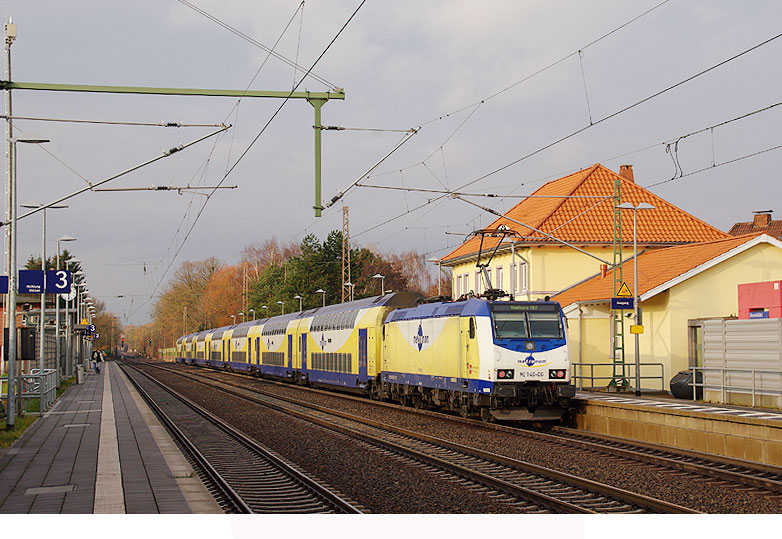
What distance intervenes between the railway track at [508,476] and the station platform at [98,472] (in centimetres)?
391

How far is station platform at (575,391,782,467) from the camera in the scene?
15.2 m

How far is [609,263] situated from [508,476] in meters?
22.2

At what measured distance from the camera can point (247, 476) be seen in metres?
14.0

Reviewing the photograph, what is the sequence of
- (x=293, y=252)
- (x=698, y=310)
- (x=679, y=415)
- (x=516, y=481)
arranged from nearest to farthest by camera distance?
1. (x=516, y=481)
2. (x=679, y=415)
3. (x=698, y=310)
4. (x=293, y=252)

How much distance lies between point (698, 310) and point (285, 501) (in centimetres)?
2322

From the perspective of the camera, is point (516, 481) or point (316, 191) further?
point (316, 191)

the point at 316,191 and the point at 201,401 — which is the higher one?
the point at 316,191

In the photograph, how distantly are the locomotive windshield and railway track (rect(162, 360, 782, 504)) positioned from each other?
2280 millimetres

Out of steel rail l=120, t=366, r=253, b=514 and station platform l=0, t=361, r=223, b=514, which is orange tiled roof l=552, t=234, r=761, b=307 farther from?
station platform l=0, t=361, r=223, b=514

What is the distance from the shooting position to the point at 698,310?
31.5 metres

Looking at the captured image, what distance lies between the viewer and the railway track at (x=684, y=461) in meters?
12.7

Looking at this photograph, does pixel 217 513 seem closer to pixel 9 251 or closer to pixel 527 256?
pixel 9 251

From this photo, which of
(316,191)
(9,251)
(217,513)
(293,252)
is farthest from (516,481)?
(293,252)

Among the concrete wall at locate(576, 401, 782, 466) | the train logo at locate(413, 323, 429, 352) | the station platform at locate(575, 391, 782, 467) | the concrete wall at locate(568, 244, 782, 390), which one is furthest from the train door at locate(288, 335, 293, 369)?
the concrete wall at locate(576, 401, 782, 466)
